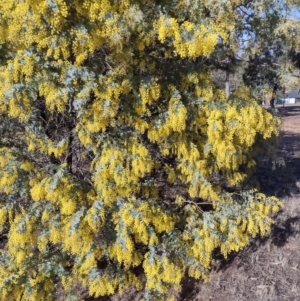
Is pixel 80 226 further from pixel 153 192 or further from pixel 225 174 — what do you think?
pixel 225 174

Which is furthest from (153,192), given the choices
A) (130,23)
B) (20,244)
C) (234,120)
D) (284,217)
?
(284,217)

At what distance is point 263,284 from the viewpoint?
214 inches

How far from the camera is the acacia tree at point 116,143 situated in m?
4.33

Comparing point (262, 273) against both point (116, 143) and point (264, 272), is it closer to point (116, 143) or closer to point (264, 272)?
point (264, 272)

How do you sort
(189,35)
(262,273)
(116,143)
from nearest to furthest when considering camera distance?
(189,35), (116,143), (262,273)

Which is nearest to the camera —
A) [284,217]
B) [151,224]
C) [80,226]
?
[80,226]

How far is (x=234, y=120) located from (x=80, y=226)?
2154 millimetres

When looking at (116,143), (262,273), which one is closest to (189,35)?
(116,143)

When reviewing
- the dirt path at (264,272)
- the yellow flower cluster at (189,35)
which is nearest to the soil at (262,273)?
the dirt path at (264,272)

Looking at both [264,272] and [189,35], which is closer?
[189,35]

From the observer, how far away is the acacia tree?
14.2ft

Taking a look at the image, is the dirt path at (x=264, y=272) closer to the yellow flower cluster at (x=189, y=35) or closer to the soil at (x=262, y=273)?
the soil at (x=262, y=273)

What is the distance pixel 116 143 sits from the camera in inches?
186

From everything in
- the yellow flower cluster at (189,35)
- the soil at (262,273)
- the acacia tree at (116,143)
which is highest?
the yellow flower cluster at (189,35)
